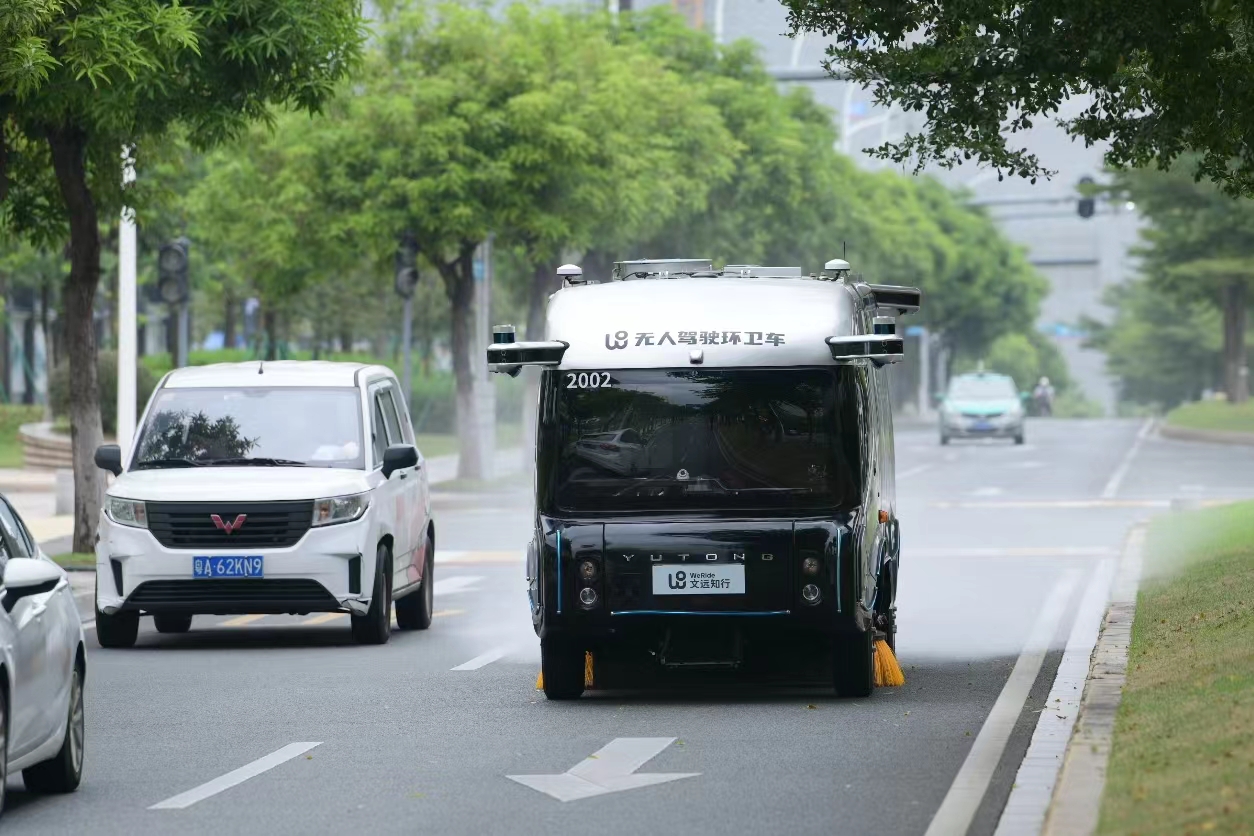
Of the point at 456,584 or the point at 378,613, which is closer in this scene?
the point at 378,613

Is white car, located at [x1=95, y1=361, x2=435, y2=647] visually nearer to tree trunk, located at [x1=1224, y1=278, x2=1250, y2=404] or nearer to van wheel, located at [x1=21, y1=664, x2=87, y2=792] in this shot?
van wheel, located at [x1=21, y1=664, x2=87, y2=792]

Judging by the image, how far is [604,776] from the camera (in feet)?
35.7

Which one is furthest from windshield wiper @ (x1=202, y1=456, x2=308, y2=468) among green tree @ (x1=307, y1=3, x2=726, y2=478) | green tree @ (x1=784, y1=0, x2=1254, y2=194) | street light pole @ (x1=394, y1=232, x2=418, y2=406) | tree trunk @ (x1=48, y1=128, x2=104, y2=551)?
green tree @ (x1=307, y1=3, x2=726, y2=478)

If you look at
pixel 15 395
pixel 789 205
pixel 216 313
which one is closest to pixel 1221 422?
pixel 789 205

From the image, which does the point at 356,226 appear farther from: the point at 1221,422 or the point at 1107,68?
the point at 1221,422

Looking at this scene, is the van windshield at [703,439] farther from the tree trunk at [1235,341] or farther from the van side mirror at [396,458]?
the tree trunk at [1235,341]

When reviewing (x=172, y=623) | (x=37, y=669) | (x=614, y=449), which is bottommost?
Result: (x=172, y=623)

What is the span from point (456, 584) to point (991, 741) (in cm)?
1258

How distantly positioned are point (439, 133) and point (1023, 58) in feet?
87.7

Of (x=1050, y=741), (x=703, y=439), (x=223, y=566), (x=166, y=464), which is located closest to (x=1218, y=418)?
(x=166, y=464)

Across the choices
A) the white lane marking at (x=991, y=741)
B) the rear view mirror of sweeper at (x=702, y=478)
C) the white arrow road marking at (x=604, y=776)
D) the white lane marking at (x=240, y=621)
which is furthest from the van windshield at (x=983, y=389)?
the white arrow road marking at (x=604, y=776)

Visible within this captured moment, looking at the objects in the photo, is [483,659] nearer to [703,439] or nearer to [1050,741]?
[703,439]

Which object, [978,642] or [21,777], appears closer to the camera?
[21,777]

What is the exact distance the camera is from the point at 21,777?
1085 centimetres
